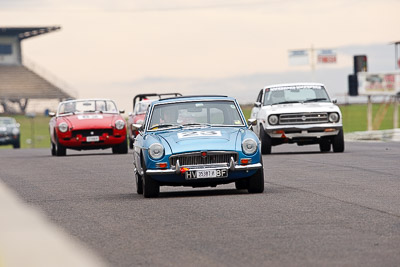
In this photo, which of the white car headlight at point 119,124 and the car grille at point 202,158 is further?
the white car headlight at point 119,124

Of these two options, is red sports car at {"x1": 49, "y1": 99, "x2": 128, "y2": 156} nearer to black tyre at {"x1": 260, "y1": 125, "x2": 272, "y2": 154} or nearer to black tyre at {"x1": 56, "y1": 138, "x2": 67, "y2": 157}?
black tyre at {"x1": 56, "y1": 138, "x2": 67, "y2": 157}

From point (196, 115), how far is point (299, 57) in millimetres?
64985

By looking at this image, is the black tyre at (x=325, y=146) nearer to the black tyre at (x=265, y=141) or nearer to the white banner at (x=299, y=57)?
the black tyre at (x=265, y=141)

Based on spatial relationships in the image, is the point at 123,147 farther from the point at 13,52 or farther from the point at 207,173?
the point at 13,52

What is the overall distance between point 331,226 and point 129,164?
47.2 feet

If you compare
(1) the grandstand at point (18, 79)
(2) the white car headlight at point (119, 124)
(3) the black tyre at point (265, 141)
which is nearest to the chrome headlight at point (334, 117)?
(3) the black tyre at point (265, 141)

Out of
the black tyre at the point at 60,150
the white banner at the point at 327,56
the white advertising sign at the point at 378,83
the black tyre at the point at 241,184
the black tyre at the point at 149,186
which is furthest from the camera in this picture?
the white banner at the point at 327,56

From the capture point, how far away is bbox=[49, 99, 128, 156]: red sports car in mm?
29844

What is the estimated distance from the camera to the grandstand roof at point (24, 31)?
349 ft

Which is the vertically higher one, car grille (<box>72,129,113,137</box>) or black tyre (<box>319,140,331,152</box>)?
car grille (<box>72,129,113,137</box>)

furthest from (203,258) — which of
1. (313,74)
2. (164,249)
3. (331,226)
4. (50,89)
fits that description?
(50,89)

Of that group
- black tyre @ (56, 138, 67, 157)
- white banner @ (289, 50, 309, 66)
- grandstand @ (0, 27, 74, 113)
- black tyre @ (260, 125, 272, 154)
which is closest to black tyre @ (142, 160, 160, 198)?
black tyre @ (260, 125, 272, 154)

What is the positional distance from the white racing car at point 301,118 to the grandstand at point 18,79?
7609 centimetres

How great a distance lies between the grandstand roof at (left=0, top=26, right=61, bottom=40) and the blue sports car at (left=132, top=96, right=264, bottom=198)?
92.7m
